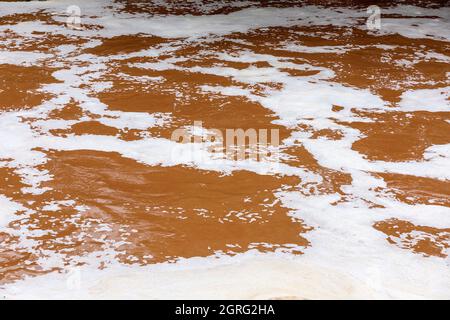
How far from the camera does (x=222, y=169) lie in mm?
2639

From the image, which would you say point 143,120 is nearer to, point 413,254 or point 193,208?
point 193,208

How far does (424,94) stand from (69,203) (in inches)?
96.5

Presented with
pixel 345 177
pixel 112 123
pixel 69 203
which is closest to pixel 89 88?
pixel 112 123

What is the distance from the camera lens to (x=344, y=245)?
2.05m

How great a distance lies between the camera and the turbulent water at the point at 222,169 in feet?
6.19

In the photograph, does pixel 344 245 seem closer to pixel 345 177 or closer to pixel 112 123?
pixel 345 177

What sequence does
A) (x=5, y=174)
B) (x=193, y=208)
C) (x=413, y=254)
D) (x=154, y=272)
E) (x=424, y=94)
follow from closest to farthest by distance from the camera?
1. (x=154, y=272)
2. (x=413, y=254)
3. (x=193, y=208)
4. (x=5, y=174)
5. (x=424, y=94)

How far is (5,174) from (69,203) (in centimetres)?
45

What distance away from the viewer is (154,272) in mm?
1880

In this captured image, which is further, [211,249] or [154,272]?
[211,249]

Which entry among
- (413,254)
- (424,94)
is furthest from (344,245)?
(424,94)

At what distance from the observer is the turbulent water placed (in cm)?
189
